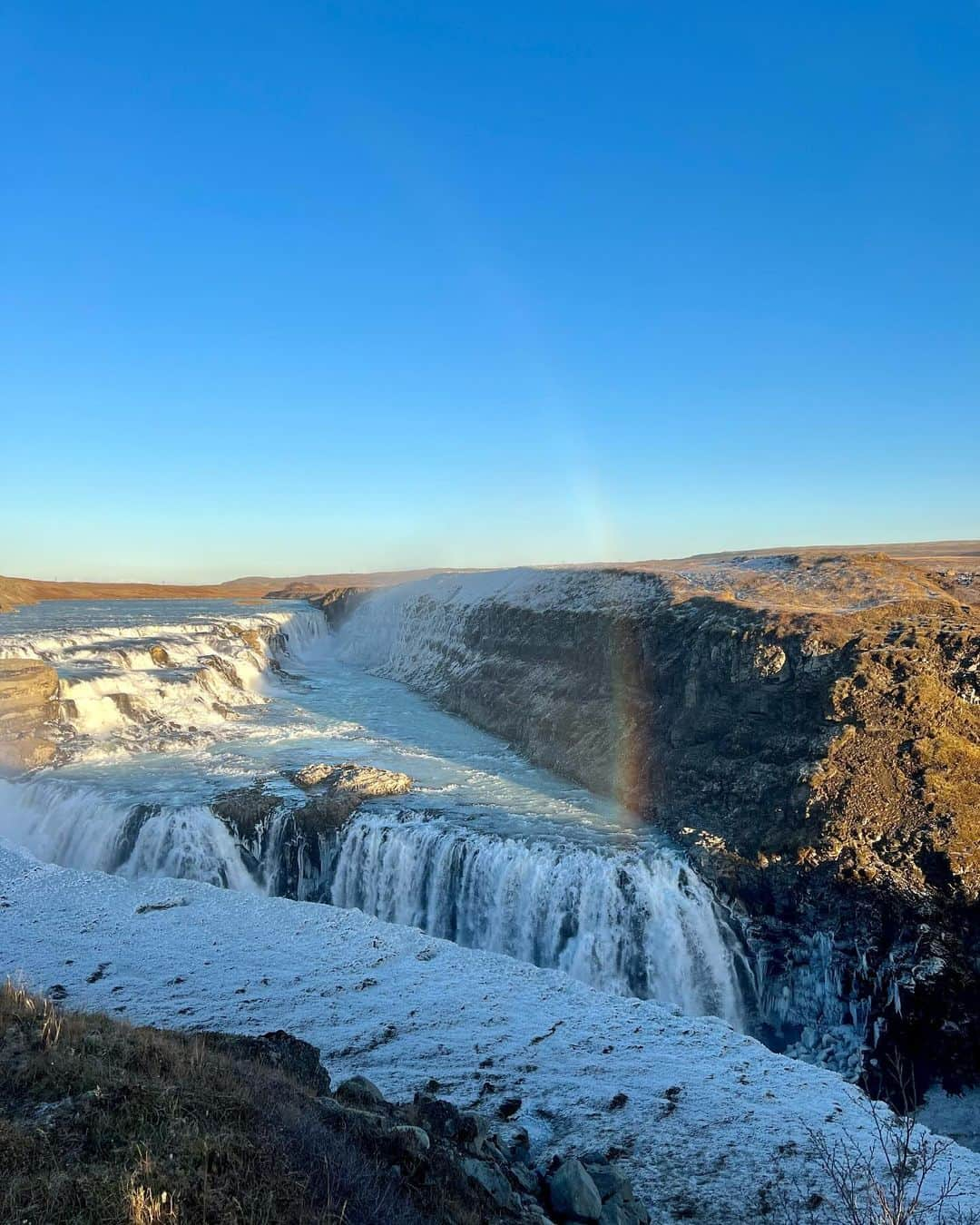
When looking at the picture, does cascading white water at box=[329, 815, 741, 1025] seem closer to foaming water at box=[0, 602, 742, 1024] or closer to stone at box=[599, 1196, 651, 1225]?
foaming water at box=[0, 602, 742, 1024]

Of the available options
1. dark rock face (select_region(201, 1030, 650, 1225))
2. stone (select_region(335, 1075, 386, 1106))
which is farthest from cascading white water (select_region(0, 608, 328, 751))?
dark rock face (select_region(201, 1030, 650, 1225))

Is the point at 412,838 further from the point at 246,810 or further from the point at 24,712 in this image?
the point at 24,712

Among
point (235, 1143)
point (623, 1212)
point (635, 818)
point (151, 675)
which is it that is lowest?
point (635, 818)

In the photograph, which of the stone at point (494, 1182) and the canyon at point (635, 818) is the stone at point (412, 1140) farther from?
the canyon at point (635, 818)

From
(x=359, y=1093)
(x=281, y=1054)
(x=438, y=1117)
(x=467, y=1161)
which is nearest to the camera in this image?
(x=467, y=1161)

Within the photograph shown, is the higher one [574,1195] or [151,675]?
[151,675]

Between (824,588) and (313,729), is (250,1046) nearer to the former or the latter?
(313,729)

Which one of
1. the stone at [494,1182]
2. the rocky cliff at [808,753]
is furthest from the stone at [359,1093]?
the rocky cliff at [808,753]

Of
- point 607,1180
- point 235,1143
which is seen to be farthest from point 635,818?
point 235,1143
